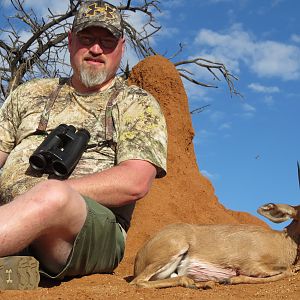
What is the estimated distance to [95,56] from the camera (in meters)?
5.80

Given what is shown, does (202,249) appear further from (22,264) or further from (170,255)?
(22,264)

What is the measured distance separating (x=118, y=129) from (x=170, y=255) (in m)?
1.36

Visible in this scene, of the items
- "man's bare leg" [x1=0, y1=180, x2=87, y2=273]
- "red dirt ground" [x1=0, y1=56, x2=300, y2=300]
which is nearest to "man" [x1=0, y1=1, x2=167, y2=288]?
"man's bare leg" [x1=0, y1=180, x2=87, y2=273]

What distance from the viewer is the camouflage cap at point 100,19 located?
574cm

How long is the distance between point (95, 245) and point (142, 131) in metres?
1.07

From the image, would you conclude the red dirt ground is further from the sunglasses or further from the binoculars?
the sunglasses

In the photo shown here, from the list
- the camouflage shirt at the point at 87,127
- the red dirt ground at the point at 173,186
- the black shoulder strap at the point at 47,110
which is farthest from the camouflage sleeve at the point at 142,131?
the red dirt ground at the point at 173,186

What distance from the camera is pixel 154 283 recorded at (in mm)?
5297

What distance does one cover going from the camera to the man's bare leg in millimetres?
4129

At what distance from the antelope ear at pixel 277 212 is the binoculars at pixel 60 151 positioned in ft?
7.34

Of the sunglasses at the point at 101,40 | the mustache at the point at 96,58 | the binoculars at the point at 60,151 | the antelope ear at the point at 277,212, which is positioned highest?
the sunglasses at the point at 101,40

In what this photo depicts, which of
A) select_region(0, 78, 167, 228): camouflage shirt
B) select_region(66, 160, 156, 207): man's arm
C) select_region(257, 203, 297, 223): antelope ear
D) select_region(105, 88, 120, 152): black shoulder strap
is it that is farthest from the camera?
select_region(257, 203, 297, 223): antelope ear

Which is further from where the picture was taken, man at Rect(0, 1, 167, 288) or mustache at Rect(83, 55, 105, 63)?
mustache at Rect(83, 55, 105, 63)

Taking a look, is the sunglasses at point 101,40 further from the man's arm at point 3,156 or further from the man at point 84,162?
the man's arm at point 3,156
